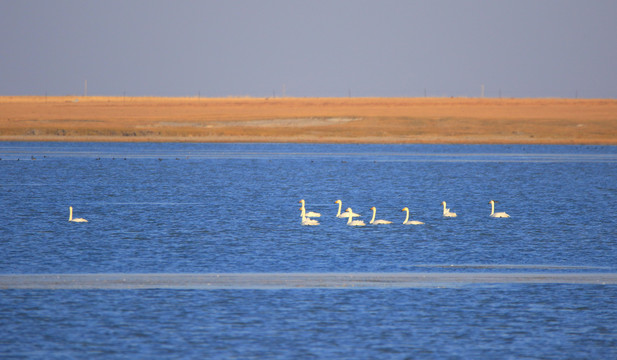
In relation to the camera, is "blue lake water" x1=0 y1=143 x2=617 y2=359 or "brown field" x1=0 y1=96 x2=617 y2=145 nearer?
"blue lake water" x1=0 y1=143 x2=617 y2=359

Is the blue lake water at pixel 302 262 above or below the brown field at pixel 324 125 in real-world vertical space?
below

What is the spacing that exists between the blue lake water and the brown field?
4942cm

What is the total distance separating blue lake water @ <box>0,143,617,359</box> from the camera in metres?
14.6

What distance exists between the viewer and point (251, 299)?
17.2m

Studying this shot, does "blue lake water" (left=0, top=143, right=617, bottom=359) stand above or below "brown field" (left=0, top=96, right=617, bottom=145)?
below

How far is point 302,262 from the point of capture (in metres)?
21.5

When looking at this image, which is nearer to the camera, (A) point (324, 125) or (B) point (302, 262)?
(B) point (302, 262)

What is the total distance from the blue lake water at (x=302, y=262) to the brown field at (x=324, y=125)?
4942 centimetres

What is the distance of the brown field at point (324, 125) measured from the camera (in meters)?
99.5

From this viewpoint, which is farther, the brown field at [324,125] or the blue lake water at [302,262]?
the brown field at [324,125]

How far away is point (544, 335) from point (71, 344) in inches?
299

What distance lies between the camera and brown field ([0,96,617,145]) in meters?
99.5

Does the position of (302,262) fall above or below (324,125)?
below

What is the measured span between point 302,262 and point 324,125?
291 feet
